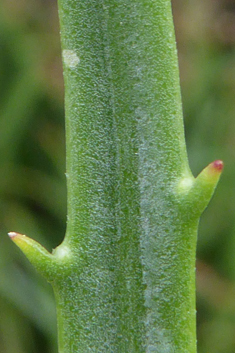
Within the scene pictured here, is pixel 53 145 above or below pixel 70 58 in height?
above

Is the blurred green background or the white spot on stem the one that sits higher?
the blurred green background

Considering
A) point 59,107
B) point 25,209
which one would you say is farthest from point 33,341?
point 59,107

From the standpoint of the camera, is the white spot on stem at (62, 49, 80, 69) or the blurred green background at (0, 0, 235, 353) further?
the blurred green background at (0, 0, 235, 353)

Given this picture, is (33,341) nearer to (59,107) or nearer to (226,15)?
(59,107)

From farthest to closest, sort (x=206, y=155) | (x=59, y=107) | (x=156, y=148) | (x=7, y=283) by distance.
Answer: (x=59, y=107) < (x=206, y=155) < (x=7, y=283) < (x=156, y=148)
